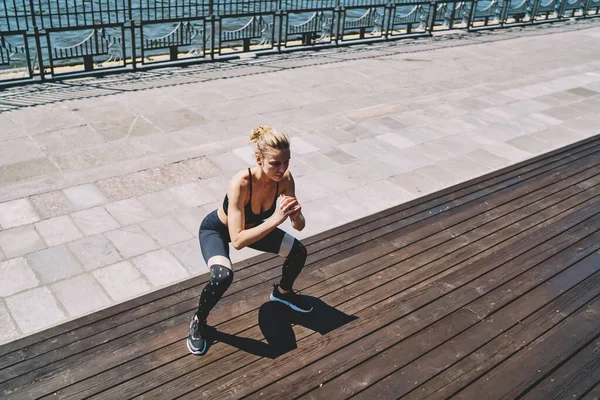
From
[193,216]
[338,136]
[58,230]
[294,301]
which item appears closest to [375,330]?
[294,301]

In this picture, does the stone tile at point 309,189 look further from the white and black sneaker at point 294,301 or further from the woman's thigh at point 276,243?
the woman's thigh at point 276,243

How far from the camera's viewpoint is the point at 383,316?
4.54 metres

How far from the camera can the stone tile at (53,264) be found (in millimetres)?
5012

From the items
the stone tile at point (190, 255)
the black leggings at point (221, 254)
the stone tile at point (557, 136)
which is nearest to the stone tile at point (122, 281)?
the stone tile at point (190, 255)

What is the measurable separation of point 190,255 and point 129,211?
3.93 feet

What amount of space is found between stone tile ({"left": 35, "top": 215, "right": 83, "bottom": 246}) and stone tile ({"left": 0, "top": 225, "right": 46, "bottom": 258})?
0.23 feet

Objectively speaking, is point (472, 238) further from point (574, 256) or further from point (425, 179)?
point (425, 179)

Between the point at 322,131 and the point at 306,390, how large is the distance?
5574mm

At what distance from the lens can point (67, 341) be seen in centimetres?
412

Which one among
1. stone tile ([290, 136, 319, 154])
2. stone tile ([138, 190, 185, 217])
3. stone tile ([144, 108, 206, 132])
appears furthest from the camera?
stone tile ([144, 108, 206, 132])

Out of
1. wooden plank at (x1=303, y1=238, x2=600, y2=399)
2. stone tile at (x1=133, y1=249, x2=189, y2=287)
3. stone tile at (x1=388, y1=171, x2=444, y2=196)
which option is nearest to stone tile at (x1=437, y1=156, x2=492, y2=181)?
stone tile at (x1=388, y1=171, x2=444, y2=196)

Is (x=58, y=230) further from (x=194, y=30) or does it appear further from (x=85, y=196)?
(x=194, y=30)

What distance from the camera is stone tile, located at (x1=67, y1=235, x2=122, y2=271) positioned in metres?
5.24

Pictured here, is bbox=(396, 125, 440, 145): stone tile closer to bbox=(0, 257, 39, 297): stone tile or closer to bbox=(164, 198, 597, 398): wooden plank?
bbox=(164, 198, 597, 398): wooden plank
